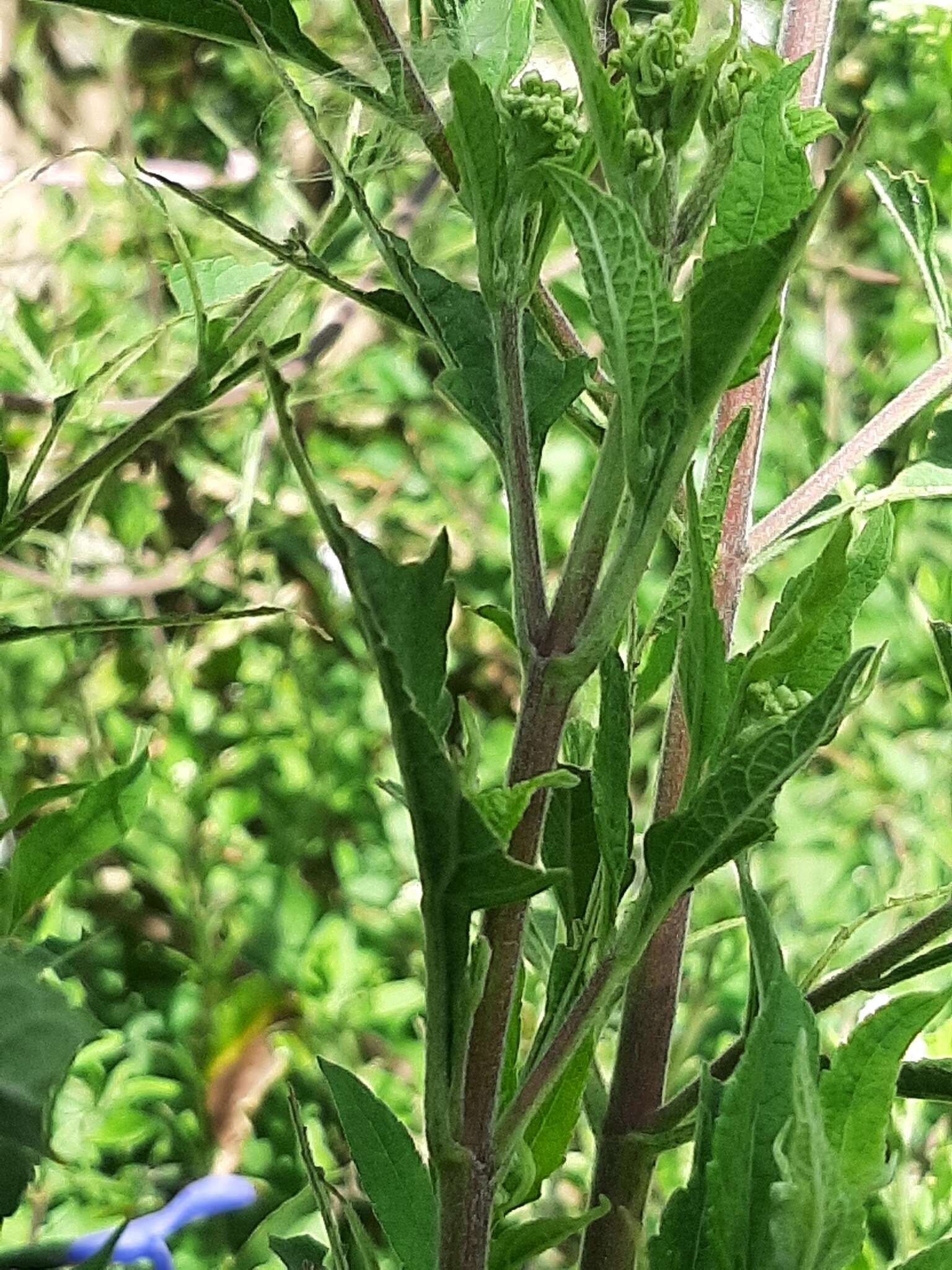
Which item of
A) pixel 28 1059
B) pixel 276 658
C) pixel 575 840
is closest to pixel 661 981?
pixel 575 840

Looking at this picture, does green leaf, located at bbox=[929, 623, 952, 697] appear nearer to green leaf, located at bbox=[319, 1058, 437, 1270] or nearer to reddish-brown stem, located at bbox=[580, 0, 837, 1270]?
reddish-brown stem, located at bbox=[580, 0, 837, 1270]

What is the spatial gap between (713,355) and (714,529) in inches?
3.1

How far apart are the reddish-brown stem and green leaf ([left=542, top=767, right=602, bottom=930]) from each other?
0.07 feet

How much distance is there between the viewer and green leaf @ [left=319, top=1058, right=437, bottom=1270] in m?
0.27

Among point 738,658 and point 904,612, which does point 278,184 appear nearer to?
point 738,658

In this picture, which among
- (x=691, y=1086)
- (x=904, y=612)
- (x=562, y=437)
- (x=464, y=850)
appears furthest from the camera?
(x=562, y=437)

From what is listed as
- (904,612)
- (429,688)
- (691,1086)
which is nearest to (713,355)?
(429,688)

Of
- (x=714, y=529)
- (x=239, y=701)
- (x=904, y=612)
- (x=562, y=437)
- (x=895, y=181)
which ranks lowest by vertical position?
(x=714, y=529)

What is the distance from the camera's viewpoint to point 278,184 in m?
0.49

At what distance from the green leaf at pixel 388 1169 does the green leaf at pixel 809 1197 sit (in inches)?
2.9

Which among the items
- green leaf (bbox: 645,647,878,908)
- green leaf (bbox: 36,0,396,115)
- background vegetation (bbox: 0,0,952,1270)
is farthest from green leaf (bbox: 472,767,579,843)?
background vegetation (bbox: 0,0,952,1270)

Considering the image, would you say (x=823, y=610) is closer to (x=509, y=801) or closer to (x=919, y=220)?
(x=509, y=801)

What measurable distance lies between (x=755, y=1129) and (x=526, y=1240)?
52mm

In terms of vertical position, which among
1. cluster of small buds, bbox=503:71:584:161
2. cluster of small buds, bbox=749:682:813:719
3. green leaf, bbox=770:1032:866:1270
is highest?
cluster of small buds, bbox=503:71:584:161
